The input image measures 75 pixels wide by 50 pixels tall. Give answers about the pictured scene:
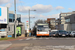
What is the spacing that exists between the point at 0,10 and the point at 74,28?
49619mm

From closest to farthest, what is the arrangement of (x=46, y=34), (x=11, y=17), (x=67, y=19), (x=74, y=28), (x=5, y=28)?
(x=46, y=34)
(x=5, y=28)
(x=11, y=17)
(x=74, y=28)
(x=67, y=19)

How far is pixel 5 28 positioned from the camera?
39188 mm

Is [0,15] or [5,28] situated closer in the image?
[0,15]

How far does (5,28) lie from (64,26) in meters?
47.8

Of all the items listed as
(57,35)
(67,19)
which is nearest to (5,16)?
(57,35)

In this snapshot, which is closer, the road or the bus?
the road

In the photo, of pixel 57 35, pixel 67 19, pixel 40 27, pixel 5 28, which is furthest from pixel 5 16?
pixel 67 19

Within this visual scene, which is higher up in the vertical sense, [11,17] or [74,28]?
[11,17]

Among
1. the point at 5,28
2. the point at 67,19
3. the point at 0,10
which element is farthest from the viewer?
the point at 67,19

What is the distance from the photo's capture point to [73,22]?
77.7 metres

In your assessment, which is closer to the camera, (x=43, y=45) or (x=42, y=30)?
(x=43, y=45)

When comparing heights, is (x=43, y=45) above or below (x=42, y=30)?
below

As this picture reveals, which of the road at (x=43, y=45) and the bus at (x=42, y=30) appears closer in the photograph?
the road at (x=43, y=45)

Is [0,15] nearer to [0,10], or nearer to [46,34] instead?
[0,10]
